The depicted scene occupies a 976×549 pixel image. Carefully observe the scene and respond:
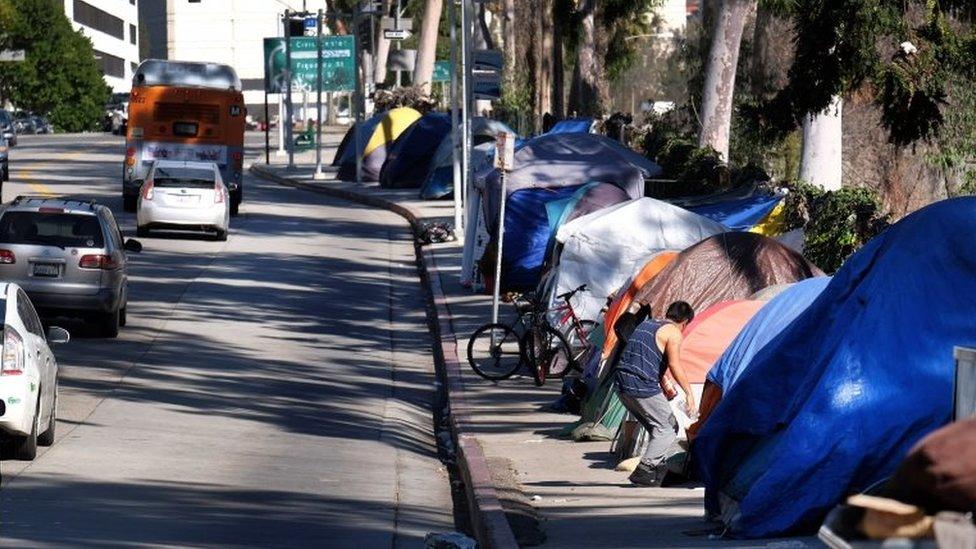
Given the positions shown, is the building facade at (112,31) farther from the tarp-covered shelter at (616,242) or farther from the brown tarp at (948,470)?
the brown tarp at (948,470)

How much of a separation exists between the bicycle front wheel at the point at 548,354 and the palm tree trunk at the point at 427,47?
53245 millimetres

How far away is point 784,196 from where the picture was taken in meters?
25.0

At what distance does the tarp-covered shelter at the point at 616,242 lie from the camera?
24.0 m

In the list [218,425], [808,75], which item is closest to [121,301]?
[218,425]

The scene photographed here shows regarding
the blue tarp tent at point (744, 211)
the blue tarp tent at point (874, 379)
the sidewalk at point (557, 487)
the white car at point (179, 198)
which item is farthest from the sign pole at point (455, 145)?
the blue tarp tent at point (874, 379)

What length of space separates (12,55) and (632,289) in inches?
3343

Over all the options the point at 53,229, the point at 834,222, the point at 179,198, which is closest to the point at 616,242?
the point at 834,222

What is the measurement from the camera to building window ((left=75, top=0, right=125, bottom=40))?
14395 centimetres

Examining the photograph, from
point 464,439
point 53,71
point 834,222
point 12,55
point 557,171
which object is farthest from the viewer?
point 53,71

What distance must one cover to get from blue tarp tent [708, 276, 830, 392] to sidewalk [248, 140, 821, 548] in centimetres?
101

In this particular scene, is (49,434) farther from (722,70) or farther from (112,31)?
(112,31)

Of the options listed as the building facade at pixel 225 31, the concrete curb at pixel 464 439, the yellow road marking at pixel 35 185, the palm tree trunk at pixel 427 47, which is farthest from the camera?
the building facade at pixel 225 31

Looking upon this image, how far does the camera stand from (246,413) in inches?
776

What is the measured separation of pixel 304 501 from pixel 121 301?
454 inches
